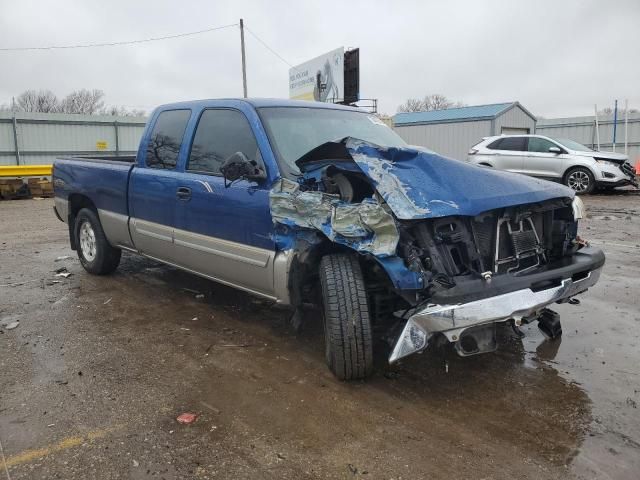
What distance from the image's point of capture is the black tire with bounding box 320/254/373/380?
3.26m

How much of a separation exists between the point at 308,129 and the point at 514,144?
11716 mm

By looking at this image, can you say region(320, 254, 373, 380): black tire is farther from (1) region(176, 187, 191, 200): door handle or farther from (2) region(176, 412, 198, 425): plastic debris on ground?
(1) region(176, 187, 191, 200): door handle

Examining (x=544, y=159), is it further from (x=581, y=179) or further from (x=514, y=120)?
(x=514, y=120)

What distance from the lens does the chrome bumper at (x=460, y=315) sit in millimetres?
2928

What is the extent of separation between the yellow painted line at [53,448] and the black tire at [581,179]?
1352cm

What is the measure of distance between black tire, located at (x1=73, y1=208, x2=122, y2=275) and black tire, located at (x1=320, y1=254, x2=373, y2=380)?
141 inches

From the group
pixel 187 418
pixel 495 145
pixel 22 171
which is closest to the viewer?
pixel 187 418

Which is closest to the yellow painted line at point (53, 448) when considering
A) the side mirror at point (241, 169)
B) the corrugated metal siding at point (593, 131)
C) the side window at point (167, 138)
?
the side mirror at point (241, 169)

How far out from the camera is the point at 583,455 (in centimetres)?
268

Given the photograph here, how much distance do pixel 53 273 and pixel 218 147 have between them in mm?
3383

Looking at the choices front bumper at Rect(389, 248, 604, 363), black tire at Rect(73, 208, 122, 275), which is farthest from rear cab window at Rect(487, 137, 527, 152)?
front bumper at Rect(389, 248, 604, 363)

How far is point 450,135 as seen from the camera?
2277 centimetres

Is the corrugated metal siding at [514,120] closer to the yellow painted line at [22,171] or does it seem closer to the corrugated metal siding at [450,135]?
the corrugated metal siding at [450,135]

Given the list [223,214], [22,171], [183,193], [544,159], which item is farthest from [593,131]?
[223,214]
